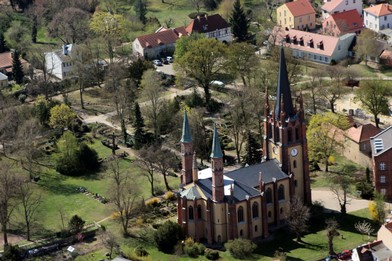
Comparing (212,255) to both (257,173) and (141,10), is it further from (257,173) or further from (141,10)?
(141,10)

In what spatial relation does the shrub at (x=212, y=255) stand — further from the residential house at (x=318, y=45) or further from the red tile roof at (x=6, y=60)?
the red tile roof at (x=6, y=60)

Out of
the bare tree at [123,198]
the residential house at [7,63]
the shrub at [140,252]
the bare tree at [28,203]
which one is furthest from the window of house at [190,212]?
the residential house at [7,63]

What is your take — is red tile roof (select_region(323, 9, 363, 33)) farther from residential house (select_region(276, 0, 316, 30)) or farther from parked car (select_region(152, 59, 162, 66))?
parked car (select_region(152, 59, 162, 66))

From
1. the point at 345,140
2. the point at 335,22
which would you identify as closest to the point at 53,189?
the point at 345,140

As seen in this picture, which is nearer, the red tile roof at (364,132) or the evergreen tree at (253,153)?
the evergreen tree at (253,153)

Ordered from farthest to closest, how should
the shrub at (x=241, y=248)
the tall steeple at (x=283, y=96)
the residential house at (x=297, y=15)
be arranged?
the residential house at (x=297, y=15)
the tall steeple at (x=283, y=96)
the shrub at (x=241, y=248)

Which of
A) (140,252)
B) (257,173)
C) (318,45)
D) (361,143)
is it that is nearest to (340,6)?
(318,45)

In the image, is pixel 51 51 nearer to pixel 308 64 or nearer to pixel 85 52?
pixel 85 52
